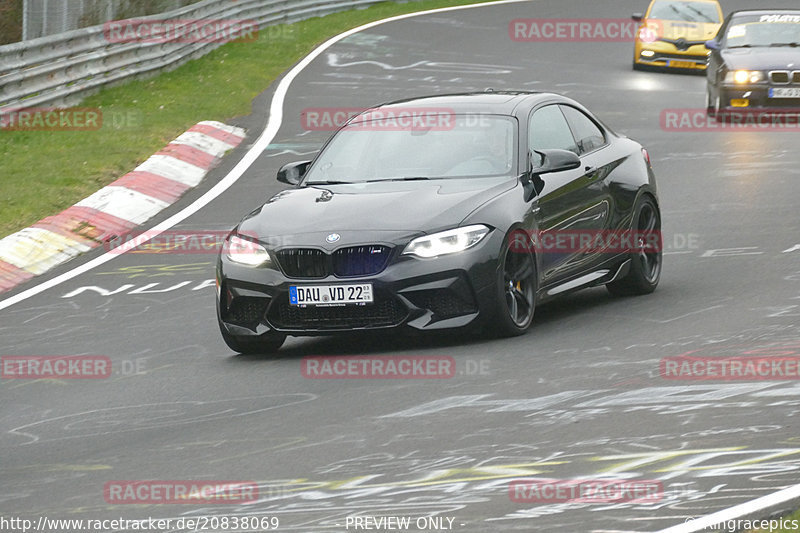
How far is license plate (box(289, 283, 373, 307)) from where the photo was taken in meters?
9.25

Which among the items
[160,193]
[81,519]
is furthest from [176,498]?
[160,193]

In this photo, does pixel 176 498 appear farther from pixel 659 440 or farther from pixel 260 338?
pixel 260 338

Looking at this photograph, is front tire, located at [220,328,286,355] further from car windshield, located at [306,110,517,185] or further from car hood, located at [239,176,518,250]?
car windshield, located at [306,110,517,185]

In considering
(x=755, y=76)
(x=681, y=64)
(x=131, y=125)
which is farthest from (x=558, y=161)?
(x=681, y=64)

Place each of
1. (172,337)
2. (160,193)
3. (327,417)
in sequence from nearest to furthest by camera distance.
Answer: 1. (327,417)
2. (172,337)
3. (160,193)

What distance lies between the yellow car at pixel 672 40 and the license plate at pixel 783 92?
6.41 meters

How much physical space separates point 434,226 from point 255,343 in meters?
1.43

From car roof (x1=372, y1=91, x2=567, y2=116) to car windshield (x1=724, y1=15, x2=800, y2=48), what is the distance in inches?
483

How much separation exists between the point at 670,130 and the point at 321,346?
1151 centimetres

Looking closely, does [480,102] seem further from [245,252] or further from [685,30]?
[685,30]

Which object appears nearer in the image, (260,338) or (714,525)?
(714,525)

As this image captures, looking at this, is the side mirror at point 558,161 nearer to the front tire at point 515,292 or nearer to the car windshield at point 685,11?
the front tire at point 515,292

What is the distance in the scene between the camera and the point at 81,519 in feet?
21.0

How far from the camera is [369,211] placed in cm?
956
